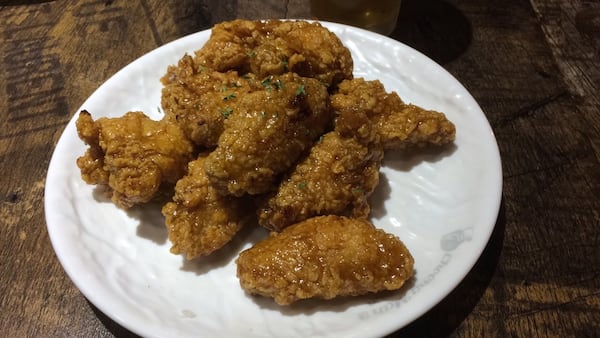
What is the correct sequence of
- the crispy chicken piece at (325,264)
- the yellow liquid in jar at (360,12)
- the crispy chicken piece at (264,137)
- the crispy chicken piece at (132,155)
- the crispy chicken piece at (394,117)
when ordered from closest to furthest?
the crispy chicken piece at (325,264)
the crispy chicken piece at (264,137)
the crispy chicken piece at (132,155)
the crispy chicken piece at (394,117)
the yellow liquid in jar at (360,12)

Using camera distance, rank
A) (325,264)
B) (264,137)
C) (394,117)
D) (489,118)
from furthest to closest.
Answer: (489,118) < (394,117) < (264,137) < (325,264)

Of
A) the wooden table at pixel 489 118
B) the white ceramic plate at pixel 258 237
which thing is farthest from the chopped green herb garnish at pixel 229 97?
the wooden table at pixel 489 118

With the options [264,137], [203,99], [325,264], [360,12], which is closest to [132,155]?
[203,99]

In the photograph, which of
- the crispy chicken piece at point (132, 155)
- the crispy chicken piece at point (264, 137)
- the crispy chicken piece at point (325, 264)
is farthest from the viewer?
the crispy chicken piece at point (132, 155)

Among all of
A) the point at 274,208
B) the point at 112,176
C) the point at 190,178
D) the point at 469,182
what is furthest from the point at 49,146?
the point at 469,182

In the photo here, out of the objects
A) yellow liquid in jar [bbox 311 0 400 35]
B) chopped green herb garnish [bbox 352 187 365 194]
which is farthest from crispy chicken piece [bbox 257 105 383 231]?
yellow liquid in jar [bbox 311 0 400 35]

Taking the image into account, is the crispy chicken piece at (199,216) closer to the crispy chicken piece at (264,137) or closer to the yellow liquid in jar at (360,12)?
the crispy chicken piece at (264,137)

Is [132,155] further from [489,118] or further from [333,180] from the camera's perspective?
[489,118]
